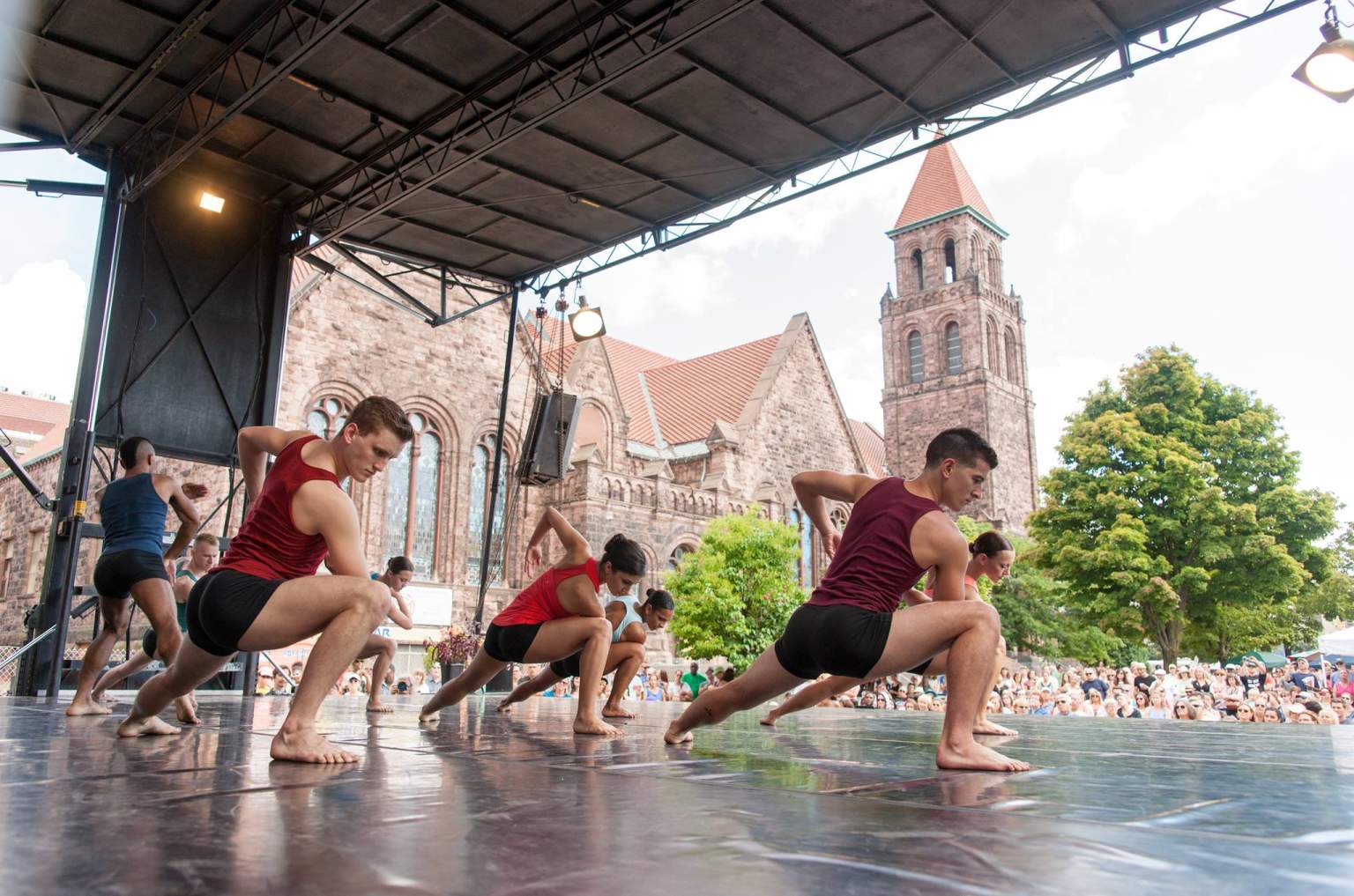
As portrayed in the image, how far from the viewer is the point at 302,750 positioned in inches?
141

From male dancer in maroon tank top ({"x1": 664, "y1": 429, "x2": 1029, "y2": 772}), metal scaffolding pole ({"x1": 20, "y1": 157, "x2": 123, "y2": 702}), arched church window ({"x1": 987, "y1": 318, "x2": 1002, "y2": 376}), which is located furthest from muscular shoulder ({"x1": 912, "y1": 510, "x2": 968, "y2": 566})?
arched church window ({"x1": 987, "y1": 318, "x2": 1002, "y2": 376})

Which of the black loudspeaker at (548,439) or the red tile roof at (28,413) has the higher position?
the red tile roof at (28,413)

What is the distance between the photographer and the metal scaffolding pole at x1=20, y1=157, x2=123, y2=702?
10109 millimetres

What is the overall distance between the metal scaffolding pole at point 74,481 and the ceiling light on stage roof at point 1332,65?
11717 mm

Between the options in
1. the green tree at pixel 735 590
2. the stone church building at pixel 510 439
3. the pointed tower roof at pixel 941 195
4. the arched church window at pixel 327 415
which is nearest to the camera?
the arched church window at pixel 327 415

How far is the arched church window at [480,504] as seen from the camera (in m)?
25.6

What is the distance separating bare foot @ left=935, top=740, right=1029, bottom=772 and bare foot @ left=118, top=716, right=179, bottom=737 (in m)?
3.57

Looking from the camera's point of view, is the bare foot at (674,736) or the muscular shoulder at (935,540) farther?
the bare foot at (674,736)

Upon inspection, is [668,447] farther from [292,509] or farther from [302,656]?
[292,509]

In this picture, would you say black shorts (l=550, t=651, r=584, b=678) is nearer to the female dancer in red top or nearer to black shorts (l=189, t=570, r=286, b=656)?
the female dancer in red top

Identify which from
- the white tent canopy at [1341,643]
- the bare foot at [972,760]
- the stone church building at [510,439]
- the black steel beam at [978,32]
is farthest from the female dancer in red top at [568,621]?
the white tent canopy at [1341,643]

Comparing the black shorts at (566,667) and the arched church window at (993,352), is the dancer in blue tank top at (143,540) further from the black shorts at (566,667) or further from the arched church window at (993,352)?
the arched church window at (993,352)

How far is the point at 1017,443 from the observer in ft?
188

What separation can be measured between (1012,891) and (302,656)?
70.4ft
